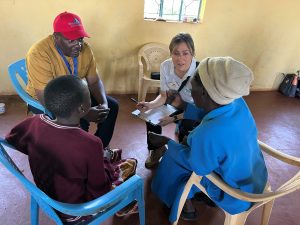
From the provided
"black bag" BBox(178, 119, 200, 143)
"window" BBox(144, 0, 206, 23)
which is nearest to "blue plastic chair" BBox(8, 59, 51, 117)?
"black bag" BBox(178, 119, 200, 143)

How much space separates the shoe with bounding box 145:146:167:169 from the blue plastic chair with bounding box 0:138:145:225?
71 cm

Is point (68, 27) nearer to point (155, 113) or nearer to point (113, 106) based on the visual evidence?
point (113, 106)

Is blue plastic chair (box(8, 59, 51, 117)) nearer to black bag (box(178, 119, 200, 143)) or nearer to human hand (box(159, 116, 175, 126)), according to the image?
human hand (box(159, 116, 175, 126))

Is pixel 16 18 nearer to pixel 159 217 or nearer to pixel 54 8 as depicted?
pixel 54 8

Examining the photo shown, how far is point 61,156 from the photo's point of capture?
1.03m

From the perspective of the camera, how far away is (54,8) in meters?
2.86

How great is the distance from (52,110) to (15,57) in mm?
2373

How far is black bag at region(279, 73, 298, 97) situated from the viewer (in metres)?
3.99

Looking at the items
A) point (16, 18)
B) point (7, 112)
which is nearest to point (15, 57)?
point (16, 18)

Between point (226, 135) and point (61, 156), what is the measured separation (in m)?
0.72

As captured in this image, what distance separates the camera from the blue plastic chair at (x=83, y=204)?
3.01ft

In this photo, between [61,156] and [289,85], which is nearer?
[61,156]

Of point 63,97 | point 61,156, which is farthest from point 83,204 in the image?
point 63,97

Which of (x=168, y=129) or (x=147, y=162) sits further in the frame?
(x=168, y=129)
